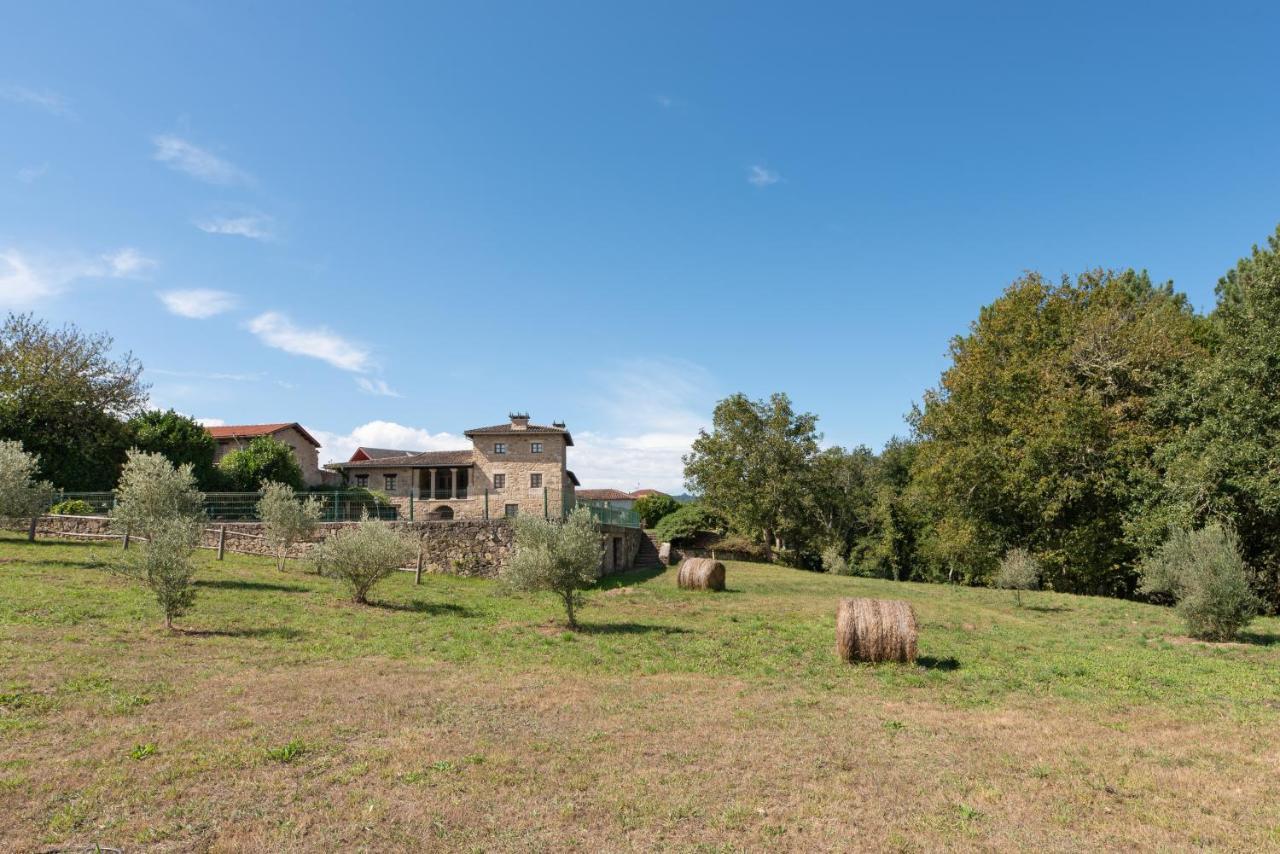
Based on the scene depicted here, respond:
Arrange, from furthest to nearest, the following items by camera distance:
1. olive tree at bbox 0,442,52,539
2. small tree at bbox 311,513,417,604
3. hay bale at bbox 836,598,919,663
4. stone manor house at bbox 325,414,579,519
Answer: stone manor house at bbox 325,414,579,519 → olive tree at bbox 0,442,52,539 → small tree at bbox 311,513,417,604 → hay bale at bbox 836,598,919,663

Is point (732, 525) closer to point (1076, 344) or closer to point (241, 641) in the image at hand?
point (1076, 344)

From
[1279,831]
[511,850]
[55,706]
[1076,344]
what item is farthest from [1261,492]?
[55,706]

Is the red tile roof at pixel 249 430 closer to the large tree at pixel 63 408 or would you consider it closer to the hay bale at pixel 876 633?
the large tree at pixel 63 408

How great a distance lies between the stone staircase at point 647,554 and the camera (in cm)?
4280

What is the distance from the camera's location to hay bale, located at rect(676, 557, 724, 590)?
94.6ft

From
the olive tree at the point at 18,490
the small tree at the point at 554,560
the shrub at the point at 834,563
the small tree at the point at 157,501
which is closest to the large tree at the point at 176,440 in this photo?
the olive tree at the point at 18,490

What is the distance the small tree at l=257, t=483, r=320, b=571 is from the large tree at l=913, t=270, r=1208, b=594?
30956 millimetres

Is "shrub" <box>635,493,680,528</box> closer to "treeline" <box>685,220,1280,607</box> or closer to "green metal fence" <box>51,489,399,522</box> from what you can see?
"treeline" <box>685,220,1280,607</box>

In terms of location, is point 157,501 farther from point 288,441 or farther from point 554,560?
point 288,441

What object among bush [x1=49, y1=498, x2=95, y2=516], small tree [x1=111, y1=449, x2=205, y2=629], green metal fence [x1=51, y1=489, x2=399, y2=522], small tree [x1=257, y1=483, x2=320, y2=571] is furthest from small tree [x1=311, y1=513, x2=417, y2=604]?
bush [x1=49, y1=498, x2=95, y2=516]

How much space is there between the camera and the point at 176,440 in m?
48.4

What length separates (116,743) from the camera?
27.0ft

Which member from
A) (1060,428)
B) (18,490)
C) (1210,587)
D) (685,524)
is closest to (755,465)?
(685,524)

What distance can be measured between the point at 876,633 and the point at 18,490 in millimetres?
29724
